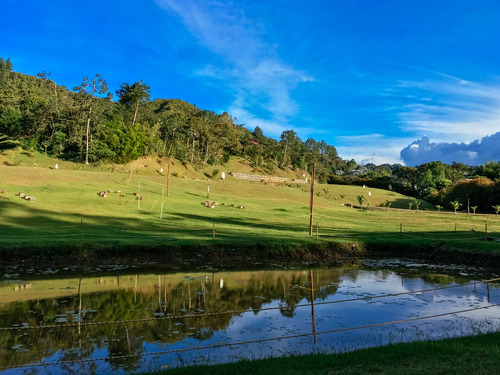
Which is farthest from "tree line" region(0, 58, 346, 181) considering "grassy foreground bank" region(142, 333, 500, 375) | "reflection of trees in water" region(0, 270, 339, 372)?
"grassy foreground bank" region(142, 333, 500, 375)

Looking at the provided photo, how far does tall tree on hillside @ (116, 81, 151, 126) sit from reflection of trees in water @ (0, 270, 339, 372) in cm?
10434

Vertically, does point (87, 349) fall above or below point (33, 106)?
below

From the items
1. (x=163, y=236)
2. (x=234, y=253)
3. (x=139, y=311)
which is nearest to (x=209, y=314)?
(x=139, y=311)

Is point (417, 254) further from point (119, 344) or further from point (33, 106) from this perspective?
point (33, 106)

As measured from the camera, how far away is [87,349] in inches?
480

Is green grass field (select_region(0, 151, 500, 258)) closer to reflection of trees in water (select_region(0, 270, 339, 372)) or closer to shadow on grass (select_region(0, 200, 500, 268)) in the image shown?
shadow on grass (select_region(0, 200, 500, 268))

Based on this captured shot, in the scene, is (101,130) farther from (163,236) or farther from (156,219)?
(163,236)

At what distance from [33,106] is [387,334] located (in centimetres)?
11331

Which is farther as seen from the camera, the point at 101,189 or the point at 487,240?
the point at 101,189

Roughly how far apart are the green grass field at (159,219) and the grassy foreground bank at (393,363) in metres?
22.6

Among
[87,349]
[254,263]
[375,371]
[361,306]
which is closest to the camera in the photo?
[375,371]

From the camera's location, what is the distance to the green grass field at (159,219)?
33.3 metres

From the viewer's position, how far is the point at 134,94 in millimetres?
118625

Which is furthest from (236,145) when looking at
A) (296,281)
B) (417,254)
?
(296,281)
